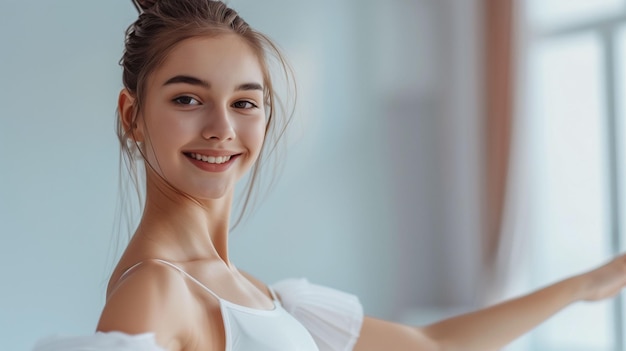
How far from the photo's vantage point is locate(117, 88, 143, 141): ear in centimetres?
108

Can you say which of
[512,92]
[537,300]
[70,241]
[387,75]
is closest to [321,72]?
[387,75]

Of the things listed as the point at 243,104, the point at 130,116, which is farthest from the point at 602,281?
the point at 130,116

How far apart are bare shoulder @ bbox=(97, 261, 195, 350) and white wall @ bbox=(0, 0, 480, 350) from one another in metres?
1.30

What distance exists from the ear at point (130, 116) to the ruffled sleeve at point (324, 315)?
0.47 meters

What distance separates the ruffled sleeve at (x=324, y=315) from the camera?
1.39 metres

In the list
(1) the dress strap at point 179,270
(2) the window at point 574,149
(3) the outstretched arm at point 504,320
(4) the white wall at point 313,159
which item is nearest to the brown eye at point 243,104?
(1) the dress strap at point 179,270

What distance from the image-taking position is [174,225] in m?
1.08

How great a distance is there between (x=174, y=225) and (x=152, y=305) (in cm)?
25

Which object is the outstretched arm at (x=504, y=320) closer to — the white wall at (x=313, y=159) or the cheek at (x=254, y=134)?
the cheek at (x=254, y=134)

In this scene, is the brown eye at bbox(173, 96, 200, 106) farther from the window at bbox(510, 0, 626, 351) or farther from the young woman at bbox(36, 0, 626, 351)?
the window at bbox(510, 0, 626, 351)

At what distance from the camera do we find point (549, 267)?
3.64 metres

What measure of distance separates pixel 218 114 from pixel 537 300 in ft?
2.66

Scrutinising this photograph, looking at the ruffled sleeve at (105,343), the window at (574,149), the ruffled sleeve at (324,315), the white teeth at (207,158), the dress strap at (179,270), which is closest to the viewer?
the ruffled sleeve at (105,343)

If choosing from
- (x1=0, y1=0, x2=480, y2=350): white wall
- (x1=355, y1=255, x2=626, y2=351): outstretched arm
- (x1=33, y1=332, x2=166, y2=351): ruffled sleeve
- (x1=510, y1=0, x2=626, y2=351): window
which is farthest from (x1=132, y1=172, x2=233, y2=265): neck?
(x1=510, y1=0, x2=626, y2=351): window
